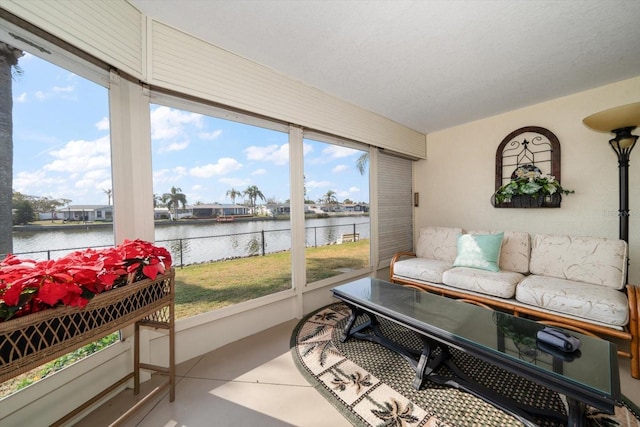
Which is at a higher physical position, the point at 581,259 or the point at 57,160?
Answer: the point at 57,160

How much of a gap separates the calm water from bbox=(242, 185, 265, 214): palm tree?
8.6 inches

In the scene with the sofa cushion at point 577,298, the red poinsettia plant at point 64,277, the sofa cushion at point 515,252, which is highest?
the red poinsettia plant at point 64,277

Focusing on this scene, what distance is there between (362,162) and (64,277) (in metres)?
3.22

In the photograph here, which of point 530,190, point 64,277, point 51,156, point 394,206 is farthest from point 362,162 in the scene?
point 64,277

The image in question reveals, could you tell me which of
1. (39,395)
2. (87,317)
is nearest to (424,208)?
(87,317)

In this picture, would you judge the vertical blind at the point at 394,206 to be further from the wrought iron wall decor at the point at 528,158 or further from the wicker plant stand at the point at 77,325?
the wicker plant stand at the point at 77,325

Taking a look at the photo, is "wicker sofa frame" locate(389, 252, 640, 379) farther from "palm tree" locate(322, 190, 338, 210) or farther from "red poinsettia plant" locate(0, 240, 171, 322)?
"red poinsettia plant" locate(0, 240, 171, 322)

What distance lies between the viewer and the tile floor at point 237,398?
55.3 inches

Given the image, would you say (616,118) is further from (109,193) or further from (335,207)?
(109,193)

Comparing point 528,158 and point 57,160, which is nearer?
point 57,160

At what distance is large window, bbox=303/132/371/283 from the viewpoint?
298cm

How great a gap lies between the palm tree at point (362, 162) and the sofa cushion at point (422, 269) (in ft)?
4.70

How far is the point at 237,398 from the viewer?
1581 millimetres

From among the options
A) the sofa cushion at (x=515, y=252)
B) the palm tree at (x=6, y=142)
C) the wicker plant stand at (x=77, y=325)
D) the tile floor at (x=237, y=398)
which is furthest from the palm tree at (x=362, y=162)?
the palm tree at (x=6, y=142)
